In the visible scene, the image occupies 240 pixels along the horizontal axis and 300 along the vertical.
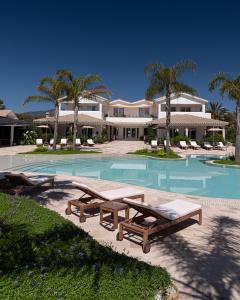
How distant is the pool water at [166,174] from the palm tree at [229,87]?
3.46 meters

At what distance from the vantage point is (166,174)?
17.7 meters

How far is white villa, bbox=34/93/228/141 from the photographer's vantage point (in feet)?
131

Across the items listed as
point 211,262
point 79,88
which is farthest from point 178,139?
point 211,262

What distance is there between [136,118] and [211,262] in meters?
43.1

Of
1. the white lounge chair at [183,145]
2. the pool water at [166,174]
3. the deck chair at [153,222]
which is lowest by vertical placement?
the pool water at [166,174]

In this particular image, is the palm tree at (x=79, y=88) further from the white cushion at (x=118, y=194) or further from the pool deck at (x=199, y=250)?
the white cushion at (x=118, y=194)

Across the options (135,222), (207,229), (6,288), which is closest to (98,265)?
(6,288)

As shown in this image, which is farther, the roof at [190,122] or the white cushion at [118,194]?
the roof at [190,122]

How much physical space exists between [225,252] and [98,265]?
2.71 meters

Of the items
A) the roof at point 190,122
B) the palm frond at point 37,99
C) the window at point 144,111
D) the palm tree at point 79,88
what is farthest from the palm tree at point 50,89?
the window at point 144,111

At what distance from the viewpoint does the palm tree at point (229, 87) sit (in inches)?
768

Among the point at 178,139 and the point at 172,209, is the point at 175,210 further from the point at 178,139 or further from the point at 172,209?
the point at 178,139

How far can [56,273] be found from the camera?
3816 mm

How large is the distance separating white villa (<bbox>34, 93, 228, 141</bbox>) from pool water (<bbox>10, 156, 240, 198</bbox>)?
17161 millimetres
